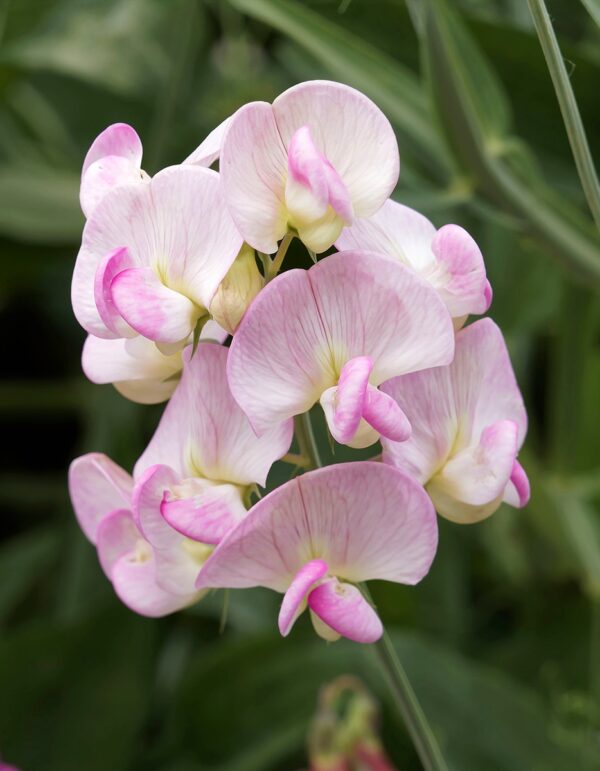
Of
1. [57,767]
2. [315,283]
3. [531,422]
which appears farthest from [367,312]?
[531,422]

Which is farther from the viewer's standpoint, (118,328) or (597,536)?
(597,536)

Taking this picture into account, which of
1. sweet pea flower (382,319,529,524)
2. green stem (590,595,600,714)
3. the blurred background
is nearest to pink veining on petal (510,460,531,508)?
sweet pea flower (382,319,529,524)

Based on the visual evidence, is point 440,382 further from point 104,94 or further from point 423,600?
point 104,94

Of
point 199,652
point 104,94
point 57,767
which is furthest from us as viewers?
point 104,94

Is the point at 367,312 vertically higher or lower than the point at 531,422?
higher

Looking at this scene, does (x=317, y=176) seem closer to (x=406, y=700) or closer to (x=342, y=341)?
(x=342, y=341)

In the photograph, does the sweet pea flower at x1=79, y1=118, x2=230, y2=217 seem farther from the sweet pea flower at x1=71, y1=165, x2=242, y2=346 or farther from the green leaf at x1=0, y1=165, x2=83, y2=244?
the green leaf at x1=0, y1=165, x2=83, y2=244
